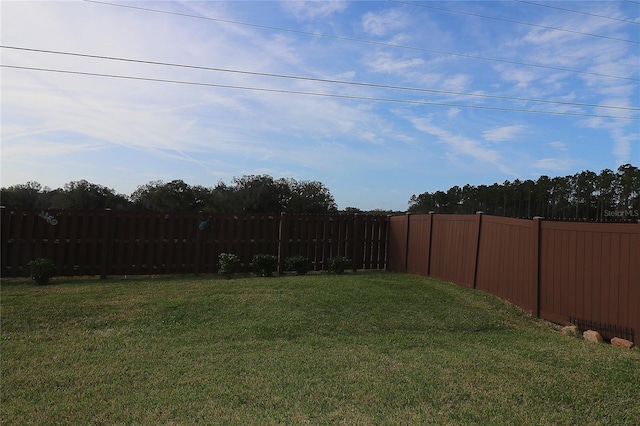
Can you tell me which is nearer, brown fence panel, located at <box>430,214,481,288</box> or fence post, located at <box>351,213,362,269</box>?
brown fence panel, located at <box>430,214,481,288</box>

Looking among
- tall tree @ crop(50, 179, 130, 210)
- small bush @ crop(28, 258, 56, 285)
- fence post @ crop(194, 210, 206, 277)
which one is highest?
tall tree @ crop(50, 179, 130, 210)

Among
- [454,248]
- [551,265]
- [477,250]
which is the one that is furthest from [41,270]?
[551,265]

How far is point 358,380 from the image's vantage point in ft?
13.8

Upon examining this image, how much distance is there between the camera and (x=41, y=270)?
913 cm

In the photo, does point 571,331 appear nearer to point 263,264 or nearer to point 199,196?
point 263,264

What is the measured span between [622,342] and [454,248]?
438 cm

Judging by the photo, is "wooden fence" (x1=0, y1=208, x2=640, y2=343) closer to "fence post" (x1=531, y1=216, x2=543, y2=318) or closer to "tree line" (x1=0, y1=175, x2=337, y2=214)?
"fence post" (x1=531, y1=216, x2=543, y2=318)

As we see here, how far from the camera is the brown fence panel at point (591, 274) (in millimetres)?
5906

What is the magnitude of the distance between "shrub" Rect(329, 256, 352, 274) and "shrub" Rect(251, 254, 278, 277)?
1716 millimetres

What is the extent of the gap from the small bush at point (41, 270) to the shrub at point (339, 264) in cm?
675

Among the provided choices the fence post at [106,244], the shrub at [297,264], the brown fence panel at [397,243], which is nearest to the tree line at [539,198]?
the brown fence panel at [397,243]

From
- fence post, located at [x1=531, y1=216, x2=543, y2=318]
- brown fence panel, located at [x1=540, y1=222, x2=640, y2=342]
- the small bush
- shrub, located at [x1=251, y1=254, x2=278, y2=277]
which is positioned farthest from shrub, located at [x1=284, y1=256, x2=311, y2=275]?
brown fence panel, located at [x1=540, y1=222, x2=640, y2=342]

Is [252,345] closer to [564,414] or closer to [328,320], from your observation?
[328,320]

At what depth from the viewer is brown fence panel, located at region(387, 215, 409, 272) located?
479 inches
